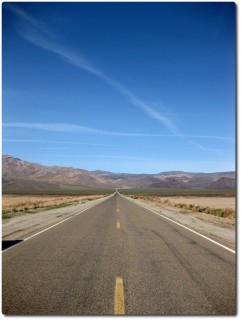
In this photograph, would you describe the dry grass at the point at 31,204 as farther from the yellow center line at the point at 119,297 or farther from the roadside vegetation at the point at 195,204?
the yellow center line at the point at 119,297

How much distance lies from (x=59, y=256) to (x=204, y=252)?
4.30 meters

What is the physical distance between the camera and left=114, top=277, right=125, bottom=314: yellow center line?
593 centimetres

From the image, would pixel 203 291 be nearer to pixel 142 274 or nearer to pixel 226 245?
pixel 142 274

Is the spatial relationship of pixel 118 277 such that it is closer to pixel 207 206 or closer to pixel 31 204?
pixel 207 206

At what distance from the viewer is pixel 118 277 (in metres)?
8.19

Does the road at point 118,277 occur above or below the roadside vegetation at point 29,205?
above

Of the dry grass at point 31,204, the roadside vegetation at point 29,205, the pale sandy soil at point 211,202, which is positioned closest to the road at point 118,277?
the roadside vegetation at point 29,205

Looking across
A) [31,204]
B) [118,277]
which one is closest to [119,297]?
[118,277]

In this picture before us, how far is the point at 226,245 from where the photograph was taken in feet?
41.8

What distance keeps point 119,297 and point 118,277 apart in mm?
1556

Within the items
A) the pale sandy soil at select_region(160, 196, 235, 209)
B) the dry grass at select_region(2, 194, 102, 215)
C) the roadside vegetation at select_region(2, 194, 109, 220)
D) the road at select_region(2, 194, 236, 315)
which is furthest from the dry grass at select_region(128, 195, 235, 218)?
the road at select_region(2, 194, 236, 315)

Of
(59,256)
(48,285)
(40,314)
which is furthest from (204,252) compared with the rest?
(40,314)

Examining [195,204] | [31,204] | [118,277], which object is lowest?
[195,204]

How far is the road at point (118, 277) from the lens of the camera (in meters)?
6.11
